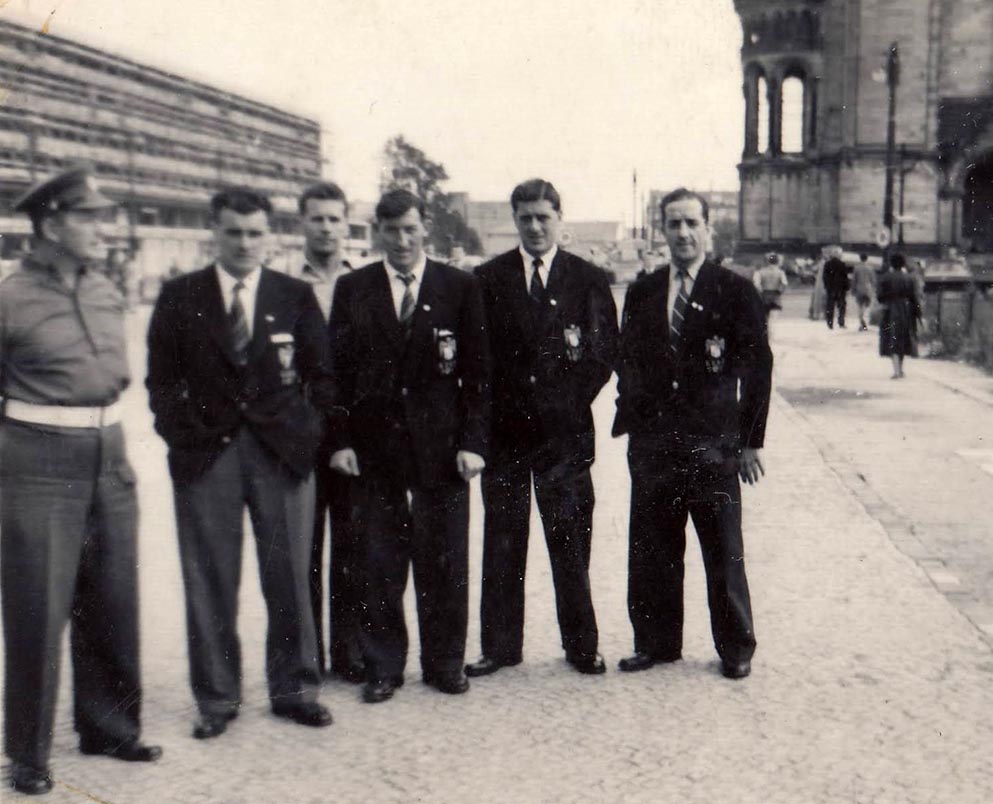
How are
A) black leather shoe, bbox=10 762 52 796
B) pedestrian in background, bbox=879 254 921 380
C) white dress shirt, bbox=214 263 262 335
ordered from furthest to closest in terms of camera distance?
pedestrian in background, bbox=879 254 921 380
white dress shirt, bbox=214 263 262 335
black leather shoe, bbox=10 762 52 796

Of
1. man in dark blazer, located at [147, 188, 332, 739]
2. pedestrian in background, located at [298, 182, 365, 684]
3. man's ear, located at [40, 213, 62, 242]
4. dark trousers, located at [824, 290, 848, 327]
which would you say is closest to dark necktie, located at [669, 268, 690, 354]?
pedestrian in background, located at [298, 182, 365, 684]

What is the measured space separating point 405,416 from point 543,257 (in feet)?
2.97

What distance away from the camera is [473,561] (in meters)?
7.98

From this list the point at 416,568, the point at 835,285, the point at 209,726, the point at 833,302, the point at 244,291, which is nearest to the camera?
the point at 209,726

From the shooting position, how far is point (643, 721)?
17.3 feet

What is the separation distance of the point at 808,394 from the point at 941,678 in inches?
479

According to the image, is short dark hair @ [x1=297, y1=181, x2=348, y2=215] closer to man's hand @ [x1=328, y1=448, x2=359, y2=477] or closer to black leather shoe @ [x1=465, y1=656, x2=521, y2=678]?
man's hand @ [x1=328, y1=448, x2=359, y2=477]

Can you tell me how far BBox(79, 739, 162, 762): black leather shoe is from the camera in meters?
4.86

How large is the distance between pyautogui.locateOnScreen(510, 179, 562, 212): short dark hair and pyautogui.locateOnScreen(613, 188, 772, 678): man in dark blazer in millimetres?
459

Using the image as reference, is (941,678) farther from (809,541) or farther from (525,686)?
(809,541)

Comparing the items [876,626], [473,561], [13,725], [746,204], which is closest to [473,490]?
[473,561]

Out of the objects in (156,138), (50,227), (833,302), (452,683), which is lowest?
(833,302)

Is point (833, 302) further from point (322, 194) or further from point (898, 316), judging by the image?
point (322, 194)

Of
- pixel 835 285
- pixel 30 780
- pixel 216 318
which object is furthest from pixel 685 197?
pixel 835 285
